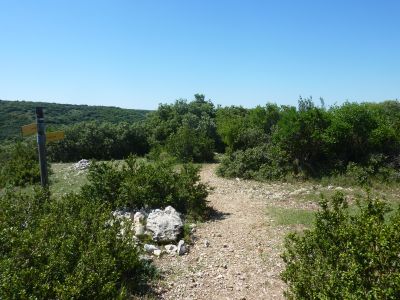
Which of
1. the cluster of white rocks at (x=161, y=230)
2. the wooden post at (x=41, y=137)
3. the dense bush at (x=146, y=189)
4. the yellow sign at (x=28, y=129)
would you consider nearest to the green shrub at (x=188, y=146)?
the dense bush at (x=146, y=189)

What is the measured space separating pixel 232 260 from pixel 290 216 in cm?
307

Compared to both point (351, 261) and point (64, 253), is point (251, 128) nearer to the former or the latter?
point (64, 253)

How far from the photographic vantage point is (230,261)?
676cm

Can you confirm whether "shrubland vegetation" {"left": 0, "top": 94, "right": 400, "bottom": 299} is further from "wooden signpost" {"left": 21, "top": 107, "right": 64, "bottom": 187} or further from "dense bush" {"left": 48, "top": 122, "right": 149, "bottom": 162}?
"wooden signpost" {"left": 21, "top": 107, "right": 64, "bottom": 187}

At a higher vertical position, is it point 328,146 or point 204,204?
point 328,146

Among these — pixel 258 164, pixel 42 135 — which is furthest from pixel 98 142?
pixel 42 135

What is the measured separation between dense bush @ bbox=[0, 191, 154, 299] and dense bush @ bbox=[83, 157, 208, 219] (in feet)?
7.57

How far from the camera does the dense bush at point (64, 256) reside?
156 inches

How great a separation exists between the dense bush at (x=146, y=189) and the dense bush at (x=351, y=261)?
16.5 feet

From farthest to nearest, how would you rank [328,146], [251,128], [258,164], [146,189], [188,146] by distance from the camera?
Result: [188,146], [251,128], [258,164], [328,146], [146,189]

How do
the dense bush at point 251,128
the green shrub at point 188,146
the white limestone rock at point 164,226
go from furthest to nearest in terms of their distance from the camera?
1. the green shrub at point 188,146
2. the dense bush at point 251,128
3. the white limestone rock at point 164,226

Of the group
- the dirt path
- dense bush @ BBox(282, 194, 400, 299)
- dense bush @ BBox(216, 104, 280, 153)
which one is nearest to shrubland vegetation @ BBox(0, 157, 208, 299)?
the dirt path

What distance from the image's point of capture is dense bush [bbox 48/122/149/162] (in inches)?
931

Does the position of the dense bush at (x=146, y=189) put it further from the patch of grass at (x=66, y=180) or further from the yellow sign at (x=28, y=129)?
the patch of grass at (x=66, y=180)
